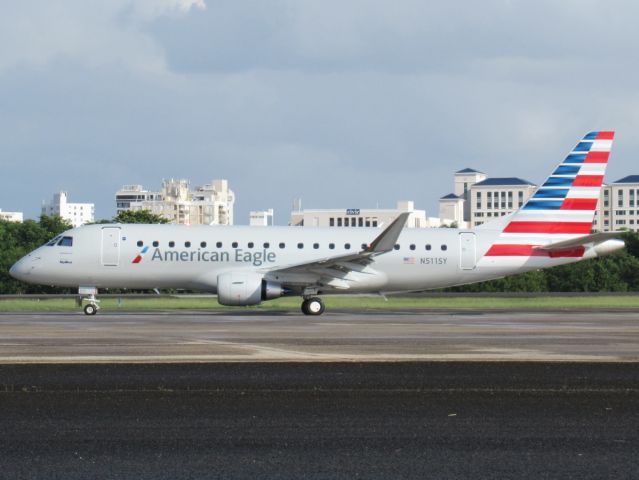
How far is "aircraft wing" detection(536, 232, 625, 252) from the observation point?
3878cm

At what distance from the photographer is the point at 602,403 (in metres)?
12.6

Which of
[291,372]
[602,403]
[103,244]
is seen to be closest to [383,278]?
[103,244]

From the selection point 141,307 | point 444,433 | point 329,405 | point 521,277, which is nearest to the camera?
point 444,433

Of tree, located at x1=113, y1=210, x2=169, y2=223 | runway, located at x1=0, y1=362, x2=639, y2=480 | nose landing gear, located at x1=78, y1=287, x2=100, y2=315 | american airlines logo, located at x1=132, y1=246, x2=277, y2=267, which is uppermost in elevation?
tree, located at x1=113, y1=210, x2=169, y2=223

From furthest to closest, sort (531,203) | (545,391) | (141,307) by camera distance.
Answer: (141,307), (531,203), (545,391)

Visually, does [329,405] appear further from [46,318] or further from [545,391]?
[46,318]

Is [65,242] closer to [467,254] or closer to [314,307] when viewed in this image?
[314,307]

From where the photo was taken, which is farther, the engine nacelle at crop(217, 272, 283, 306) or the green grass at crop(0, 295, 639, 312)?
the green grass at crop(0, 295, 639, 312)

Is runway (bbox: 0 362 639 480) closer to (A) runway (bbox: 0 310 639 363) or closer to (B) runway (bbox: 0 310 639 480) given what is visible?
(B) runway (bbox: 0 310 639 480)

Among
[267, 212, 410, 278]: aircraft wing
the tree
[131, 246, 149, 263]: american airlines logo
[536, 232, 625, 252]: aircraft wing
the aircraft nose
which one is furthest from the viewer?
the tree

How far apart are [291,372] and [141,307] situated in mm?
29525

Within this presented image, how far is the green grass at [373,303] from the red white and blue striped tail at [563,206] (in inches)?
202

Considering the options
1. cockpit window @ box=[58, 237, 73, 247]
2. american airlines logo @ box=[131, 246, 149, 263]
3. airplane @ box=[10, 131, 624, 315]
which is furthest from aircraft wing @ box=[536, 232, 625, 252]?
cockpit window @ box=[58, 237, 73, 247]

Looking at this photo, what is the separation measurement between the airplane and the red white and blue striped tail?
40 mm
